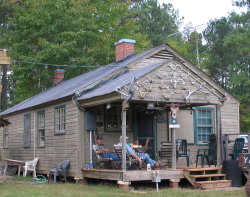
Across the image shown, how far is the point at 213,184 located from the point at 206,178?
26.1 inches

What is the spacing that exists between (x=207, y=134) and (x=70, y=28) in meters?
12.5

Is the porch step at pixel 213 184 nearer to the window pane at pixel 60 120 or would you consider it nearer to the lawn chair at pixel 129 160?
the lawn chair at pixel 129 160

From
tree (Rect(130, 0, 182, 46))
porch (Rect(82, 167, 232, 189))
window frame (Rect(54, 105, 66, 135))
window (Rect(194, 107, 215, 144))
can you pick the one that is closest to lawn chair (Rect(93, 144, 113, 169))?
→ porch (Rect(82, 167, 232, 189))

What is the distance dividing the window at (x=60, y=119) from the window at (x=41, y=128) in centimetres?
154

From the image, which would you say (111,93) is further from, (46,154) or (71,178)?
(46,154)

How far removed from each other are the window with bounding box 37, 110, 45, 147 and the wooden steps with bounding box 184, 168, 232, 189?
275 inches

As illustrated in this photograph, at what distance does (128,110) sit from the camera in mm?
15336

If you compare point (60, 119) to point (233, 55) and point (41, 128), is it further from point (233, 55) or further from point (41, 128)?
point (233, 55)

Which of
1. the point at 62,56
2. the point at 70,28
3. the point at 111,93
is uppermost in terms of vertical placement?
the point at 70,28

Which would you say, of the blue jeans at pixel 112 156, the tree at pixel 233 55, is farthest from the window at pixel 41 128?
the tree at pixel 233 55

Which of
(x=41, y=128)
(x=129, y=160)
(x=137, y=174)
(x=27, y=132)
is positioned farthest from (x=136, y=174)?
(x=27, y=132)

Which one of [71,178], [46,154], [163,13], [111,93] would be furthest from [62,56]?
[163,13]

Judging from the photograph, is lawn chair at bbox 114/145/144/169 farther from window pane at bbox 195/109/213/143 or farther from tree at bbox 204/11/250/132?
tree at bbox 204/11/250/132

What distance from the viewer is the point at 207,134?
17.1 metres
